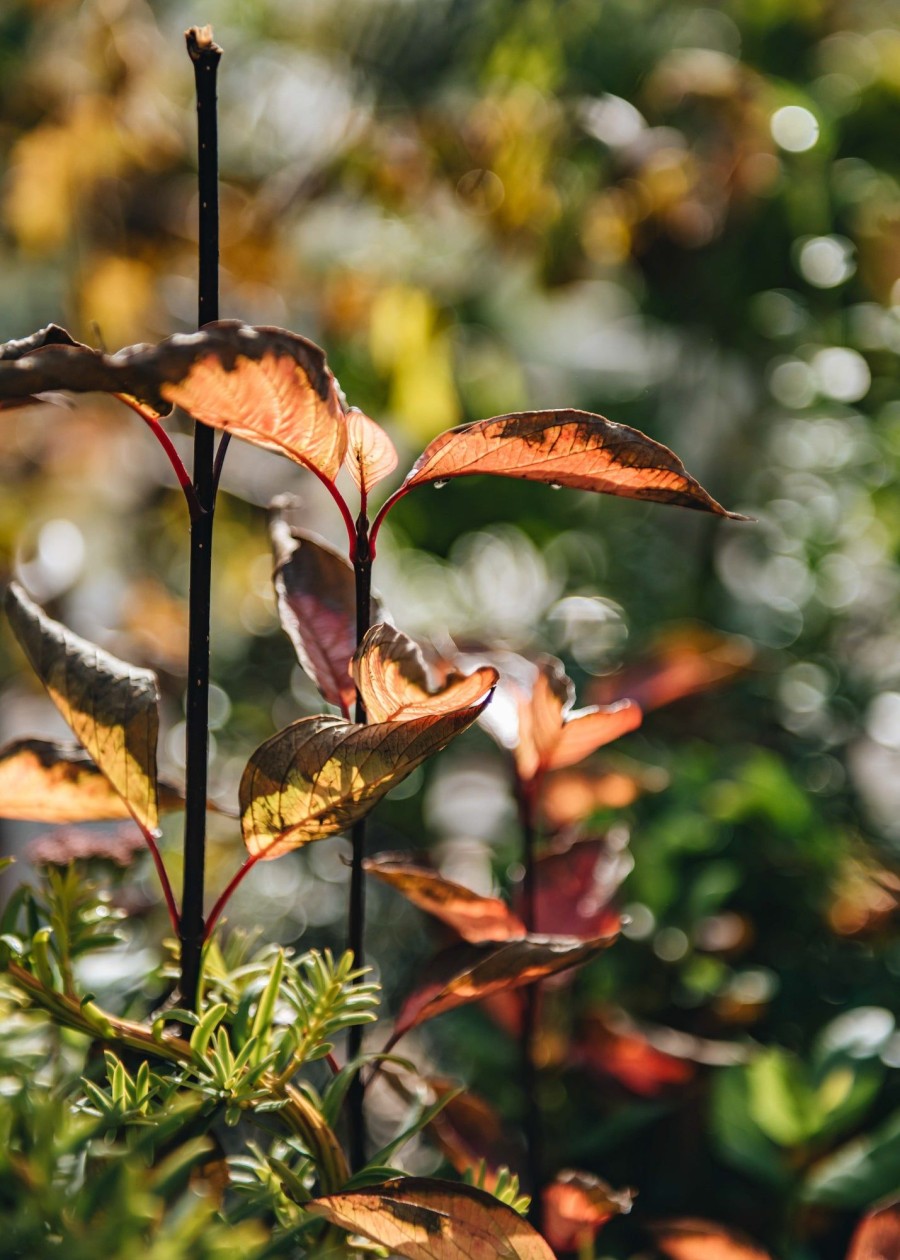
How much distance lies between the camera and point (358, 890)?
0.76 feet

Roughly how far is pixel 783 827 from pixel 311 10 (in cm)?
82

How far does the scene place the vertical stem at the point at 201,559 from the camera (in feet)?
0.67

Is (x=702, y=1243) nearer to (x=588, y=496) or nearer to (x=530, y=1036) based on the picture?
(x=530, y=1036)

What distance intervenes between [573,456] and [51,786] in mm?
147

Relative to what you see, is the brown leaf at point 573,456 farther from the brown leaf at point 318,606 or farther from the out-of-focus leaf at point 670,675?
the out-of-focus leaf at point 670,675

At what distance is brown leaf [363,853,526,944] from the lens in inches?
10.1

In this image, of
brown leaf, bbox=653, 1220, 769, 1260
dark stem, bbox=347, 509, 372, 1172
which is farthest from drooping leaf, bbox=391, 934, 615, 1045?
brown leaf, bbox=653, 1220, 769, 1260

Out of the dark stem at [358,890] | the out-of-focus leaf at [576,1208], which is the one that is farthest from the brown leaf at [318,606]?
the out-of-focus leaf at [576,1208]

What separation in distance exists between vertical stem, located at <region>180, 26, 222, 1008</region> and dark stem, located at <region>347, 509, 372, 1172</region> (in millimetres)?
31

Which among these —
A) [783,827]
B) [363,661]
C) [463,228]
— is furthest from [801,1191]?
[463,228]

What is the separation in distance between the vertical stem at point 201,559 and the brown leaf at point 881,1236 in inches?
7.5

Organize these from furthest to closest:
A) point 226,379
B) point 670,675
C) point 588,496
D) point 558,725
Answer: point 588,496, point 670,675, point 558,725, point 226,379

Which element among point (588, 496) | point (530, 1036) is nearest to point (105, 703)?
point (530, 1036)

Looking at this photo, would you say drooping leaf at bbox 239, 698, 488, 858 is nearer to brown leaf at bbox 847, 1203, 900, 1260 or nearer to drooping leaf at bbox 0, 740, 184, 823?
drooping leaf at bbox 0, 740, 184, 823
